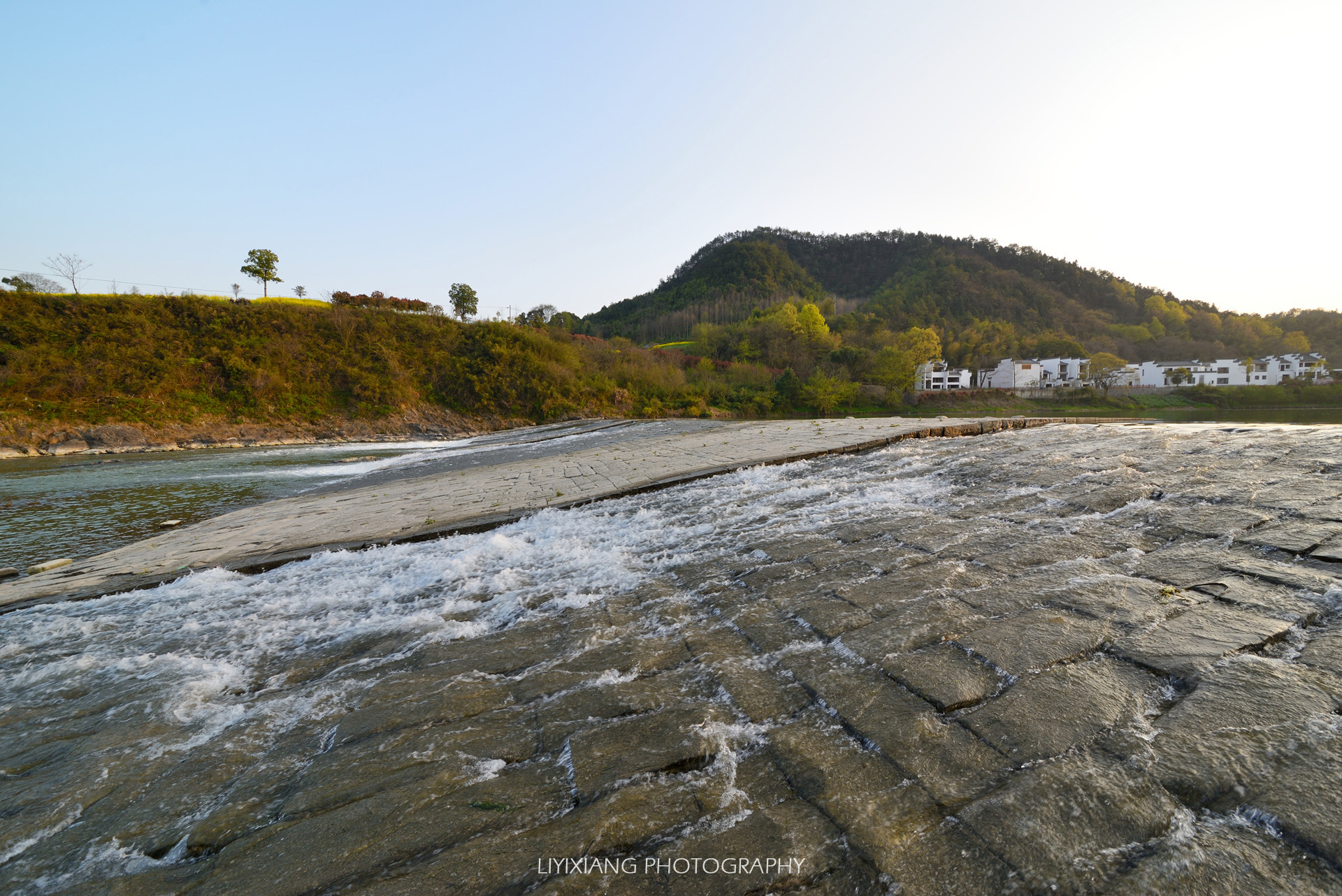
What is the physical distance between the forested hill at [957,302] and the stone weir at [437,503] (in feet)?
148

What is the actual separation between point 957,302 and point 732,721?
3023 inches

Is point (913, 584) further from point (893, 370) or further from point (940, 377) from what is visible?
point (940, 377)

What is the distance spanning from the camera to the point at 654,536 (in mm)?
4879

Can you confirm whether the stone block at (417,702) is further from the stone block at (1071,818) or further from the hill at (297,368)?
the hill at (297,368)

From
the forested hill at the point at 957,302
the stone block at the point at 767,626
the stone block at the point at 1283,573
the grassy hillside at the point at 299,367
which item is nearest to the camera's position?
the stone block at the point at 1283,573

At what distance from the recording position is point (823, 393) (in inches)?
1268

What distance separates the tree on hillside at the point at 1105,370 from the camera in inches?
1633

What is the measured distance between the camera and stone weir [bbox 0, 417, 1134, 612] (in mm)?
4691

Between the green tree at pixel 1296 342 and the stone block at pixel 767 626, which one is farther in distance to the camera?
the green tree at pixel 1296 342

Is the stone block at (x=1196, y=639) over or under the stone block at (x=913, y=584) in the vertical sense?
over

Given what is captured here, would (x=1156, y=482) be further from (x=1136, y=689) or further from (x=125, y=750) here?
(x=125, y=750)

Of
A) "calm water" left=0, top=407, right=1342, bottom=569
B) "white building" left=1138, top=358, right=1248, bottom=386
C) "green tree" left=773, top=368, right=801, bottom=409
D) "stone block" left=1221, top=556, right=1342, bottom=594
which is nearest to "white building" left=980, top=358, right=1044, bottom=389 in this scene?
"white building" left=1138, top=358, right=1248, bottom=386

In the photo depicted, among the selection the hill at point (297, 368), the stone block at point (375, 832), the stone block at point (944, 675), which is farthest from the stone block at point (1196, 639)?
the hill at point (297, 368)

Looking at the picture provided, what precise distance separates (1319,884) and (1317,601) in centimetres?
198
